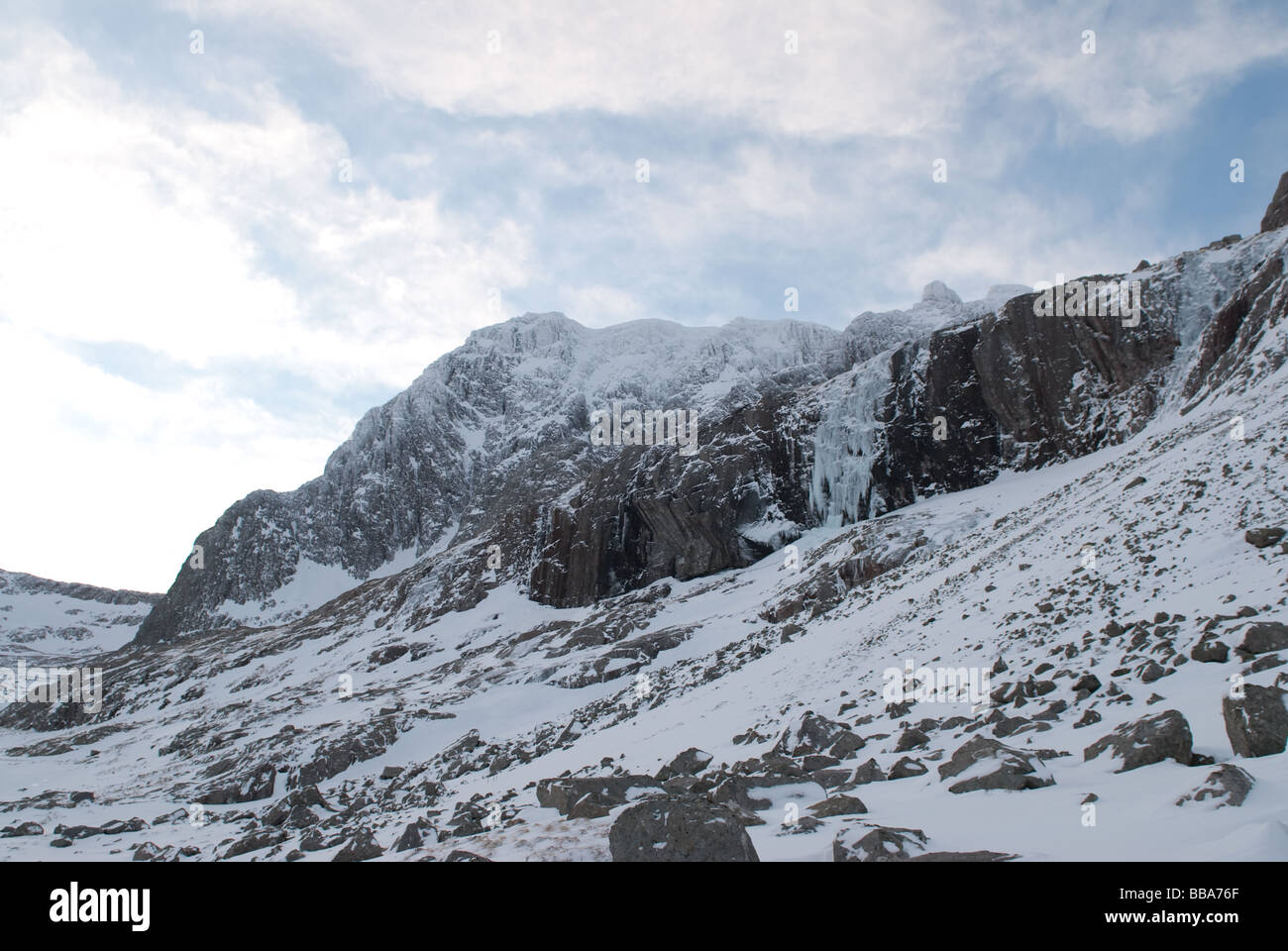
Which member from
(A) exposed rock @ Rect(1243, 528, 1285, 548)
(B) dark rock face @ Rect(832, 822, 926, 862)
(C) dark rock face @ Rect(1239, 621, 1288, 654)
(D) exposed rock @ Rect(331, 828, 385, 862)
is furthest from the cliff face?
(D) exposed rock @ Rect(331, 828, 385, 862)

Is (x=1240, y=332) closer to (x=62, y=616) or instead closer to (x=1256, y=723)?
(x=1256, y=723)

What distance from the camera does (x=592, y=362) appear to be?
180000mm

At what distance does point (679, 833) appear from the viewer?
7410 millimetres

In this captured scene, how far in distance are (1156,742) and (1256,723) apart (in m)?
1.02

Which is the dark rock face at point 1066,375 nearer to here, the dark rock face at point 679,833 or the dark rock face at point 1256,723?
the dark rock face at point 1256,723

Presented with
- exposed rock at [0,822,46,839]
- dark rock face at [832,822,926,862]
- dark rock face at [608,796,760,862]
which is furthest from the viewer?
exposed rock at [0,822,46,839]

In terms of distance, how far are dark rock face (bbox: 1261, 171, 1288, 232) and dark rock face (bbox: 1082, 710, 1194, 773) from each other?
6476 centimetres

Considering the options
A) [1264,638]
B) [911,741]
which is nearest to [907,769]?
[911,741]

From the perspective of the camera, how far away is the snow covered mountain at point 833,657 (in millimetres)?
8773

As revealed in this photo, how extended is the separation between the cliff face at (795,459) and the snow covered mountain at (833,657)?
0.34 m

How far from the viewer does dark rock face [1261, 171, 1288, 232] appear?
54281mm

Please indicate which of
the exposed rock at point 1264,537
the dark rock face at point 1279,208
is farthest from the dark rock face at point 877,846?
the dark rock face at point 1279,208

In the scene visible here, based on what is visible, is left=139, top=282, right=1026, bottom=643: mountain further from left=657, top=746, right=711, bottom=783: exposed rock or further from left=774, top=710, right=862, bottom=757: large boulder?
left=774, top=710, right=862, bottom=757: large boulder
